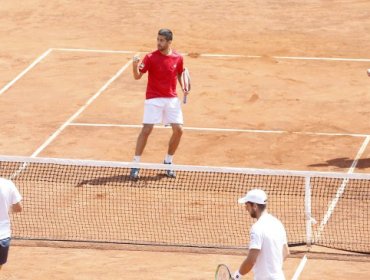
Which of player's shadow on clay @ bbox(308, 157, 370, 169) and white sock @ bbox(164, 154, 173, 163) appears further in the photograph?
player's shadow on clay @ bbox(308, 157, 370, 169)

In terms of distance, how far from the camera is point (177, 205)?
1942 cm

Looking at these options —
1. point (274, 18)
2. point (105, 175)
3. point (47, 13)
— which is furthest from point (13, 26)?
point (105, 175)

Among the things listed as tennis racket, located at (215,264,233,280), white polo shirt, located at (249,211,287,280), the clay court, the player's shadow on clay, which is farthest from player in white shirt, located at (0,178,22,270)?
the player's shadow on clay

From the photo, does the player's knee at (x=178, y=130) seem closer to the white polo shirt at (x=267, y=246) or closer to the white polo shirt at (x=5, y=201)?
the white polo shirt at (x=5, y=201)

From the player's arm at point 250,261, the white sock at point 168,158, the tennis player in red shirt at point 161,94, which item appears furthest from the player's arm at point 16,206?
the white sock at point 168,158

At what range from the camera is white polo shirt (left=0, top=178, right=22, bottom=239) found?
14.8m

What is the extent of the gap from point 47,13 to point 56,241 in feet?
48.8

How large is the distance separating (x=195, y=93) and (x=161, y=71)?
5087mm

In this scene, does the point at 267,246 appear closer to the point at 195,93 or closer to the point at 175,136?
the point at 175,136

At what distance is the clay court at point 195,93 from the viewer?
57.4ft

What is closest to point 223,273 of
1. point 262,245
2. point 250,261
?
point 250,261

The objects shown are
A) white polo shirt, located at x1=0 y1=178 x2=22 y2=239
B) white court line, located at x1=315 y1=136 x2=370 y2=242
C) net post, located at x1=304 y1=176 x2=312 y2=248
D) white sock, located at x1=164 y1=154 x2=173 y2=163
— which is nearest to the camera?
white polo shirt, located at x1=0 y1=178 x2=22 y2=239

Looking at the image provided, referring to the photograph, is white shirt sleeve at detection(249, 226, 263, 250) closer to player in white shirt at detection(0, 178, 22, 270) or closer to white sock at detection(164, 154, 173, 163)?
player in white shirt at detection(0, 178, 22, 270)

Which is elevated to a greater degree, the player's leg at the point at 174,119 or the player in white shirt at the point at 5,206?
the player's leg at the point at 174,119
